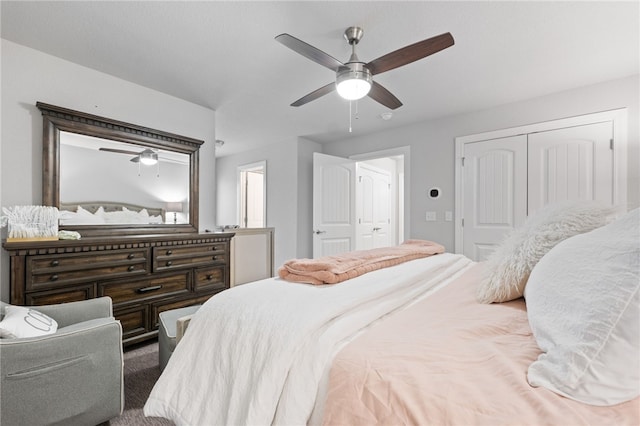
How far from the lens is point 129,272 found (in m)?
2.38

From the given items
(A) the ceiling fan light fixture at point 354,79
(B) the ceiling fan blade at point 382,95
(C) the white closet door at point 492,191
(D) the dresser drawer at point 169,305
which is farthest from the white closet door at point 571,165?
(D) the dresser drawer at point 169,305

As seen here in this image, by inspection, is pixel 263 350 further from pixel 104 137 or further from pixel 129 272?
pixel 104 137

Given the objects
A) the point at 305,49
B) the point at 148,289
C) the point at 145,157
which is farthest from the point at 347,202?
the point at 305,49

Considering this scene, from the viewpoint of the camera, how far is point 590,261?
2.19 ft

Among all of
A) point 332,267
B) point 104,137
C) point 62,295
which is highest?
point 104,137

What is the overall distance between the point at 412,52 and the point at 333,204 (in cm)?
284

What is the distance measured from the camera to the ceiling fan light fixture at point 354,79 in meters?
1.81

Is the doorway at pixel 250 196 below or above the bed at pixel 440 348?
above

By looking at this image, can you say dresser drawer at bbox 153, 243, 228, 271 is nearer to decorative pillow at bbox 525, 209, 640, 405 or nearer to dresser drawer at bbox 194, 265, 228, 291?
dresser drawer at bbox 194, 265, 228, 291

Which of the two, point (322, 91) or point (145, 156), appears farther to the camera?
point (145, 156)

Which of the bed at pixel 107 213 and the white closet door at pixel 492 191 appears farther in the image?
the white closet door at pixel 492 191

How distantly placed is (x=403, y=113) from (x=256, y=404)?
346 centimetres

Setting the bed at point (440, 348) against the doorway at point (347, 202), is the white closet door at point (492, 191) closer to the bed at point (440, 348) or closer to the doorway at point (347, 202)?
the doorway at point (347, 202)

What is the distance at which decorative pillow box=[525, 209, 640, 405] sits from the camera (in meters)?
0.53
